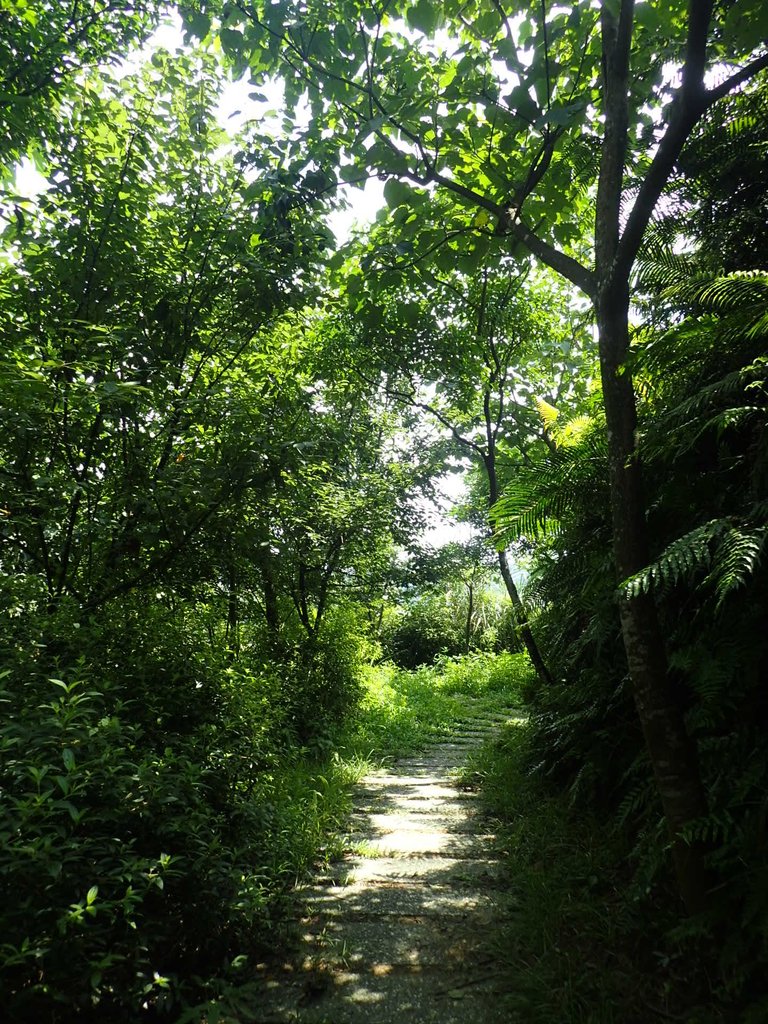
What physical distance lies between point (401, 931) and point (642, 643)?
1692 millimetres

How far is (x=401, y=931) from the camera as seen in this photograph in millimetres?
2471

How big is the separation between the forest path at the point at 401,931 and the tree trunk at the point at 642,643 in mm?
880

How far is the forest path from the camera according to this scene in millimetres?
1979

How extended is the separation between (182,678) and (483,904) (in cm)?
186

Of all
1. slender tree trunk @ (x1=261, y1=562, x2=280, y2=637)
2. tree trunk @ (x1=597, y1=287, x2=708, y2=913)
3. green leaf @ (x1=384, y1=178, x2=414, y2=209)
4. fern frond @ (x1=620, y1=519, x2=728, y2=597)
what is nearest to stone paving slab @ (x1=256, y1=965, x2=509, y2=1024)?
tree trunk @ (x1=597, y1=287, x2=708, y2=913)

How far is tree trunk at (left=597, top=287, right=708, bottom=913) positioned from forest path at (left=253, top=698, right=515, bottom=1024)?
2.89 ft

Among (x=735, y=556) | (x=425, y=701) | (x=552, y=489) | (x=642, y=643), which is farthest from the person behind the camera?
(x=425, y=701)

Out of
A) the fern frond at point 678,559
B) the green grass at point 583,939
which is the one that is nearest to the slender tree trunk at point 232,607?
the green grass at point 583,939

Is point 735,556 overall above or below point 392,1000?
above

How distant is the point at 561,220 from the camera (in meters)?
3.53

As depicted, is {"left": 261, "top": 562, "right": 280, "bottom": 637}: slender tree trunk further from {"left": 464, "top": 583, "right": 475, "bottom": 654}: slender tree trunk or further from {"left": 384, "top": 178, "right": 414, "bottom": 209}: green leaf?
{"left": 464, "top": 583, "right": 475, "bottom": 654}: slender tree trunk

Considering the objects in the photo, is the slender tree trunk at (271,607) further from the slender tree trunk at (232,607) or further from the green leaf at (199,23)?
the green leaf at (199,23)

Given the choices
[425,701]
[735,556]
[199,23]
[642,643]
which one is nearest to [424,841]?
[642,643]

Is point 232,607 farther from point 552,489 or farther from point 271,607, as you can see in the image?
point 552,489
